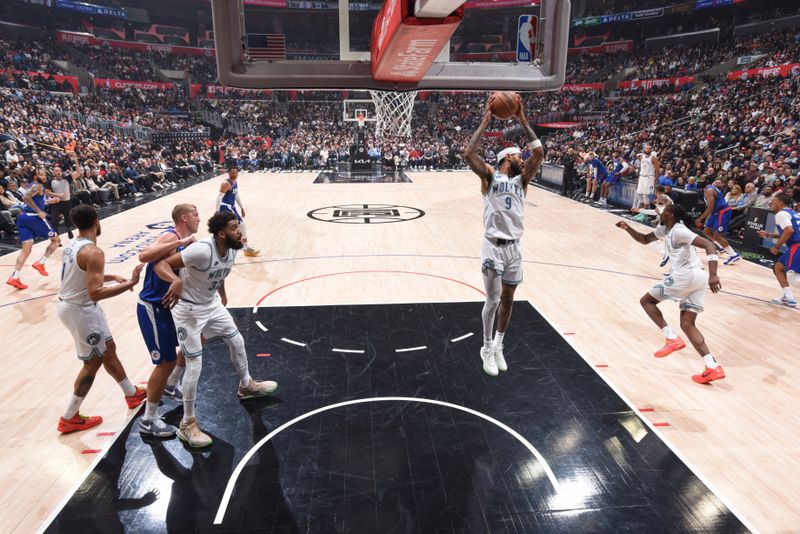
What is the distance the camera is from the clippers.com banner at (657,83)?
27041 mm

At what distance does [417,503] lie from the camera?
3.15m

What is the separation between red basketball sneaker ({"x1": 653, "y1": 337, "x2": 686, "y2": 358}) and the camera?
5.03m

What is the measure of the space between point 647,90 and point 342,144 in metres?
17.8

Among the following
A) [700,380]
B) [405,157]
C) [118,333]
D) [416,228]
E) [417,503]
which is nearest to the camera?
[417,503]

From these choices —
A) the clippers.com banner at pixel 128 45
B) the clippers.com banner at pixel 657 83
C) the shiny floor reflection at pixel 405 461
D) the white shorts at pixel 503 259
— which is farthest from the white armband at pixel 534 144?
the clippers.com banner at pixel 128 45

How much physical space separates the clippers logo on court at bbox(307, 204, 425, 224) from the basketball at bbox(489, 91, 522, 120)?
27.0 ft

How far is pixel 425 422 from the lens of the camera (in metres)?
4.00

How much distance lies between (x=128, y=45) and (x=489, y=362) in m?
42.7

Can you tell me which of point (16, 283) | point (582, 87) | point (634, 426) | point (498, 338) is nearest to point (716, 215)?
point (498, 338)

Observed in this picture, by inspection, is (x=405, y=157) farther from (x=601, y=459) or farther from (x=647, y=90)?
(x=601, y=459)

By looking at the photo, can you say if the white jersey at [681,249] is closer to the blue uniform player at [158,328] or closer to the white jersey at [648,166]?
the blue uniform player at [158,328]

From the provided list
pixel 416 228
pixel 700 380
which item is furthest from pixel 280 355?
pixel 416 228

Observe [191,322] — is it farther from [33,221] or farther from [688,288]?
[33,221]

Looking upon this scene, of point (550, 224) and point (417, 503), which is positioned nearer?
point (417, 503)
